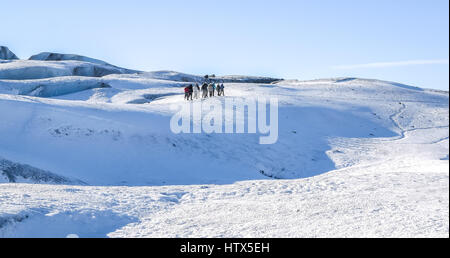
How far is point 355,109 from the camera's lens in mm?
33562

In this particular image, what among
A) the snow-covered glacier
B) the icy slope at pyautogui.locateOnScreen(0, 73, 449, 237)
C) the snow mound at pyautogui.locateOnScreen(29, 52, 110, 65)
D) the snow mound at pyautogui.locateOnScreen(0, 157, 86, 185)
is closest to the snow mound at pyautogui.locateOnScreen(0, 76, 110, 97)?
the snow-covered glacier

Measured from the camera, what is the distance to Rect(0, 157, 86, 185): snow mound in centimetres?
1532

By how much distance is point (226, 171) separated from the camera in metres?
19.1

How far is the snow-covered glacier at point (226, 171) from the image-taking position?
9703 millimetres

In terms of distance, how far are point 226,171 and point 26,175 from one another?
7520 mm

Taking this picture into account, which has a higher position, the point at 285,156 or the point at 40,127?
the point at 40,127

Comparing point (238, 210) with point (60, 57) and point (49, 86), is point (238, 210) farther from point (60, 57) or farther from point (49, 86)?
point (60, 57)

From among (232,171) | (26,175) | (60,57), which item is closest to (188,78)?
(60,57)

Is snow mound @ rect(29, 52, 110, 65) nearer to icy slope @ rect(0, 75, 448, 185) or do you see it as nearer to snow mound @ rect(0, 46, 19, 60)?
snow mound @ rect(0, 46, 19, 60)

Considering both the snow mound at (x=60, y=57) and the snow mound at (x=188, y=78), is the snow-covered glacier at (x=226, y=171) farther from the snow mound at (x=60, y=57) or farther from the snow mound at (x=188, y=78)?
the snow mound at (x=60, y=57)

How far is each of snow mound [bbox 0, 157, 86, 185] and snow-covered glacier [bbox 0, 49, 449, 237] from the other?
3 cm

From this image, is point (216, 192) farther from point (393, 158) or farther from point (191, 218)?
point (393, 158)
